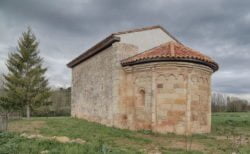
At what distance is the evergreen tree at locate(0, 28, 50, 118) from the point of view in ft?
77.5

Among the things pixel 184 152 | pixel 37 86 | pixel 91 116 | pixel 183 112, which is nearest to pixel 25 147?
pixel 184 152

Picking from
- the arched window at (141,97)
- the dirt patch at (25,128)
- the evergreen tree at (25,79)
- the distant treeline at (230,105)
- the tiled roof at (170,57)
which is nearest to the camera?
the dirt patch at (25,128)

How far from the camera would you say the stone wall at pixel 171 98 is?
1122cm

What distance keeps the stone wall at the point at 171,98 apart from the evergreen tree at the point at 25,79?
14650 millimetres

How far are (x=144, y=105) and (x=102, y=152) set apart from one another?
6103 mm

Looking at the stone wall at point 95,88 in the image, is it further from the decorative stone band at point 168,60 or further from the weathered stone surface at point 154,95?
the decorative stone band at point 168,60

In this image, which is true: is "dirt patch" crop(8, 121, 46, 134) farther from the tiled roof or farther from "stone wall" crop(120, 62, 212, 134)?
the tiled roof

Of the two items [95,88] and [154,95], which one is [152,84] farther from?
[95,88]

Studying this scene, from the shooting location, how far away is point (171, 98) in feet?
37.0

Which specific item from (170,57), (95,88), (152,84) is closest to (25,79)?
(95,88)

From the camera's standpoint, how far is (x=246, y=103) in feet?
172

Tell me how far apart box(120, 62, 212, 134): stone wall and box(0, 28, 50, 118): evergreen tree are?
14.7 metres

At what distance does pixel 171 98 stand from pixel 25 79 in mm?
16743

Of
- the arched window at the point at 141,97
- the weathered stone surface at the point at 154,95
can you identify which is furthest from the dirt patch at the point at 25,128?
the arched window at the point at 141,97
